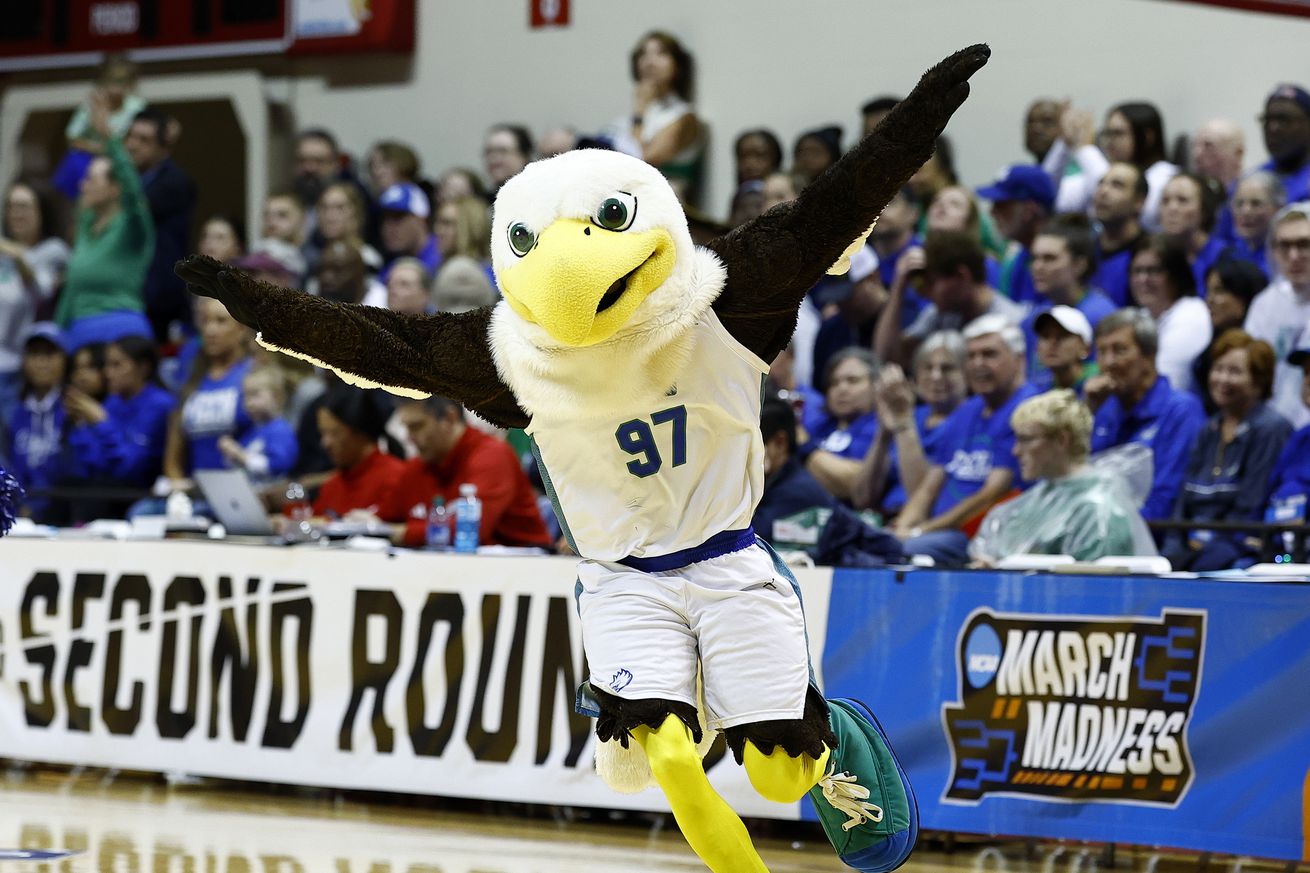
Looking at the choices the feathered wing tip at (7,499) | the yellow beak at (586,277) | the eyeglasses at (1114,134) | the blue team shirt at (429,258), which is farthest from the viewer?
the blue team shirt at (429,258)

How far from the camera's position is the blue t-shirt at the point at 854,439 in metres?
8.75

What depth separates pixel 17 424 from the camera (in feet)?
36.5

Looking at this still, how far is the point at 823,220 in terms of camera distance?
4355 millimetres

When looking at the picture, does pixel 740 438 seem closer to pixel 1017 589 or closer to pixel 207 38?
pixel 1017 589

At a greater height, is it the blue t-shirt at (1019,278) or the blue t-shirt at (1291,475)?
the blue t-shirt at (1019,278)

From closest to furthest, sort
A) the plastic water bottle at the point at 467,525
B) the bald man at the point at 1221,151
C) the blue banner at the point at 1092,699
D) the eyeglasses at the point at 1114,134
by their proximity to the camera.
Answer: the blue banner at the point at 1092,699
the plastic water bottle at the point at 467,525
the bald man at the point at 1221,151
the eyeglasses at the point at 1114,134

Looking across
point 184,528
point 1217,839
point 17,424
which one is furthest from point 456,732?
point 17,424

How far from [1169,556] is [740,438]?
340 centimetres

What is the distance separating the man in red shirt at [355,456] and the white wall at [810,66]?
3.76 metres

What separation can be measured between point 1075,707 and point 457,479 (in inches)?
124

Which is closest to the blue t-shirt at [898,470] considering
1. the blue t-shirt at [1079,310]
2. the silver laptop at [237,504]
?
the blue t-shirt at [1079,310]

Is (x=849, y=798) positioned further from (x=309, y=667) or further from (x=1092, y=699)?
(x=309, y=667)

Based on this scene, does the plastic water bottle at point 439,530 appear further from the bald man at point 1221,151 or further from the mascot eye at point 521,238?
the bald man at point 1221,151

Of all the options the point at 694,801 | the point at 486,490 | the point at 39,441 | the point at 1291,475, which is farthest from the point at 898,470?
the point at 39,441
